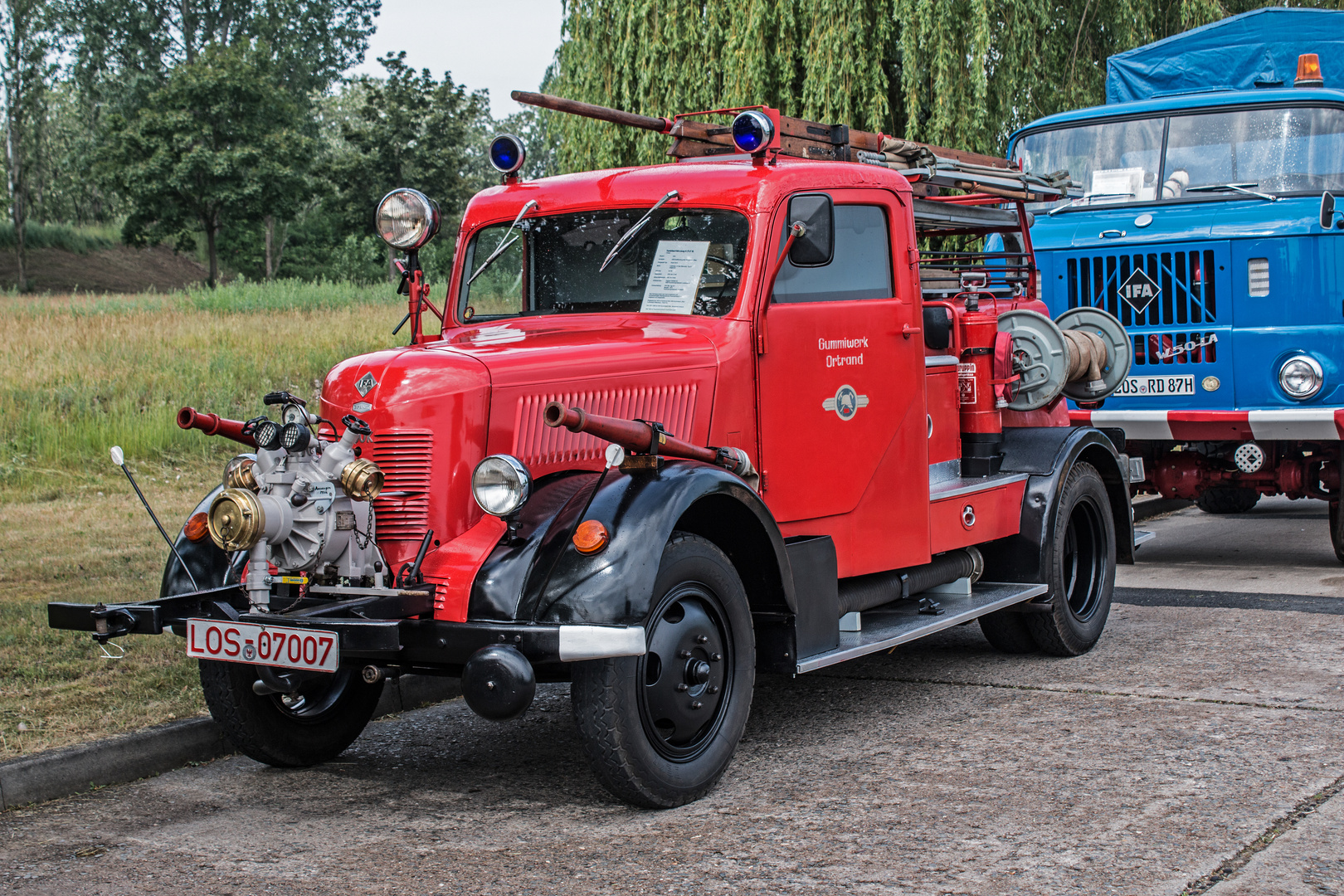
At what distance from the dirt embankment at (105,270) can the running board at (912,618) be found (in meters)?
44.7

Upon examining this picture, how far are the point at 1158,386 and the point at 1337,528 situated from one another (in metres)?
1.67

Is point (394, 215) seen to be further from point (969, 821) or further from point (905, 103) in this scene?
point (905, 103)

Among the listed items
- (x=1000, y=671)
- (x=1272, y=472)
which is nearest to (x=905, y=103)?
(x=1272, y=472)

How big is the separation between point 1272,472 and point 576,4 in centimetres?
1096

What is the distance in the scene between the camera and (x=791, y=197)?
5750 mm

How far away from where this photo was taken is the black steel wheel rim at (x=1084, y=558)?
297 inches

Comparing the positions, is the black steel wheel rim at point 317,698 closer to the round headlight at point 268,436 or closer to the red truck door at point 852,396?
the round headlight at point 268,436

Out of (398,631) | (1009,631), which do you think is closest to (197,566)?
(398,631)

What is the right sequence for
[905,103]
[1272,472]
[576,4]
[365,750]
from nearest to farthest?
[365,750] → [1272,472] → [905,103] → [576,4]

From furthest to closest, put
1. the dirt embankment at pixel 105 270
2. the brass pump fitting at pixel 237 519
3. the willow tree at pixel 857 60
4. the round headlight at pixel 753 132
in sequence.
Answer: the dirt embankment at pixel 105 270 → the willow tree at pixel 857 60 → the round headlight at pixel 753 132 → the brass pump fitting at pixel 237 519

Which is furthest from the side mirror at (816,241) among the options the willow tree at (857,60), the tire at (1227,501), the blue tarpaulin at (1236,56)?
the willow tree at (857,60)

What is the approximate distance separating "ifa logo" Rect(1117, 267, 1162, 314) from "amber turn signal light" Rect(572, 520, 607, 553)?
6.32m

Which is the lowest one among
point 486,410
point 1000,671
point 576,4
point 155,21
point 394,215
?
point 1000,671

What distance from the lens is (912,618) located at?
625 centimetres
